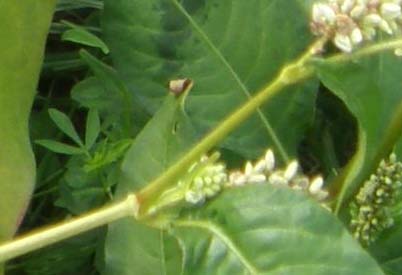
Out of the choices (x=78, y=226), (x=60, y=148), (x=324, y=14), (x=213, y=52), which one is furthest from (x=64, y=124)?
(x=324, y=14)

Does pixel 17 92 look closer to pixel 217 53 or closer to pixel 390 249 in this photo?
pixel 217 53

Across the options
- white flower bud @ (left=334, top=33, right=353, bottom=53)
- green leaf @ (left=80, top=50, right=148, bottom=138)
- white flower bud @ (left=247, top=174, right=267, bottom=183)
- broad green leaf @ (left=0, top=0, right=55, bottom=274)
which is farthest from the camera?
green leaf @ (left=80, top=50, right=148, bottom=138)

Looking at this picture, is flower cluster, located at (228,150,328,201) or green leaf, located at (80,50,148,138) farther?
green leaf, located at (80,50,148,138)

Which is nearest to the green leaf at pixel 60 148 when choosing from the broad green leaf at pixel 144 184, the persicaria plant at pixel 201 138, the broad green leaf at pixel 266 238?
the persicaria plant at pixel 201 138

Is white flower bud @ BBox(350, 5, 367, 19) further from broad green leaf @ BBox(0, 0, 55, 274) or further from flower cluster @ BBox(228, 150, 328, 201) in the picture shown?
broad green leaf @ BBox(0, 0, 55, 274)

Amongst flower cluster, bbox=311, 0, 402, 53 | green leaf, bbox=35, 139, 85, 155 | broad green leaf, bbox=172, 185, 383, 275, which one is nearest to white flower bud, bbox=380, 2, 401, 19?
flower cluster, bbox=311, 0, 402, 53
